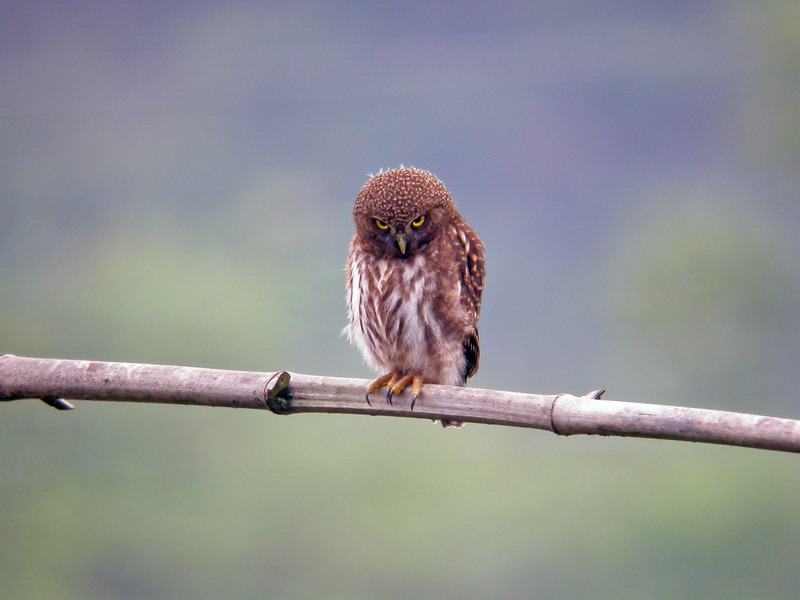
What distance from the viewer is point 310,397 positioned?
8.41 feet

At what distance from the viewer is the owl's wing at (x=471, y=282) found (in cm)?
341

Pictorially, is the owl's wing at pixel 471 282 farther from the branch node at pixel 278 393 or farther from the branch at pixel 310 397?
the branch node at pixel 278 393

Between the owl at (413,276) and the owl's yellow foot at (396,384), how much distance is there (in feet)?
0.04

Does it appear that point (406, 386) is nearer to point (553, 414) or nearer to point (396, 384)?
point (396, 384)

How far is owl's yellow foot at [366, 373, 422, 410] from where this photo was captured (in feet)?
9.62

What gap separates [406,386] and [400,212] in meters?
0.65

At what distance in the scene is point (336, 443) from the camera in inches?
361

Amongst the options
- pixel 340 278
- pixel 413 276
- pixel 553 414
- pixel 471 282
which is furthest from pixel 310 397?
pixel 340 278

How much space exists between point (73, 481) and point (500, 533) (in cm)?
442

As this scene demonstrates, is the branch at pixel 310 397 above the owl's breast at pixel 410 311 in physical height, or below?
below

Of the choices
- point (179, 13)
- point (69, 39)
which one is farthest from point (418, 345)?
point (179, 13)

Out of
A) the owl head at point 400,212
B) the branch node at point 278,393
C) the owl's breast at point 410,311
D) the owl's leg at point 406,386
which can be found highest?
the owl head at point 400,212

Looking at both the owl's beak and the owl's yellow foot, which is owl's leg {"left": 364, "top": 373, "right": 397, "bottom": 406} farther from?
the owl's beak

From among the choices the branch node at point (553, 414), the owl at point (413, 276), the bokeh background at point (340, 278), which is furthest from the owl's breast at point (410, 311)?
the bokeh background at point (340, 278)
